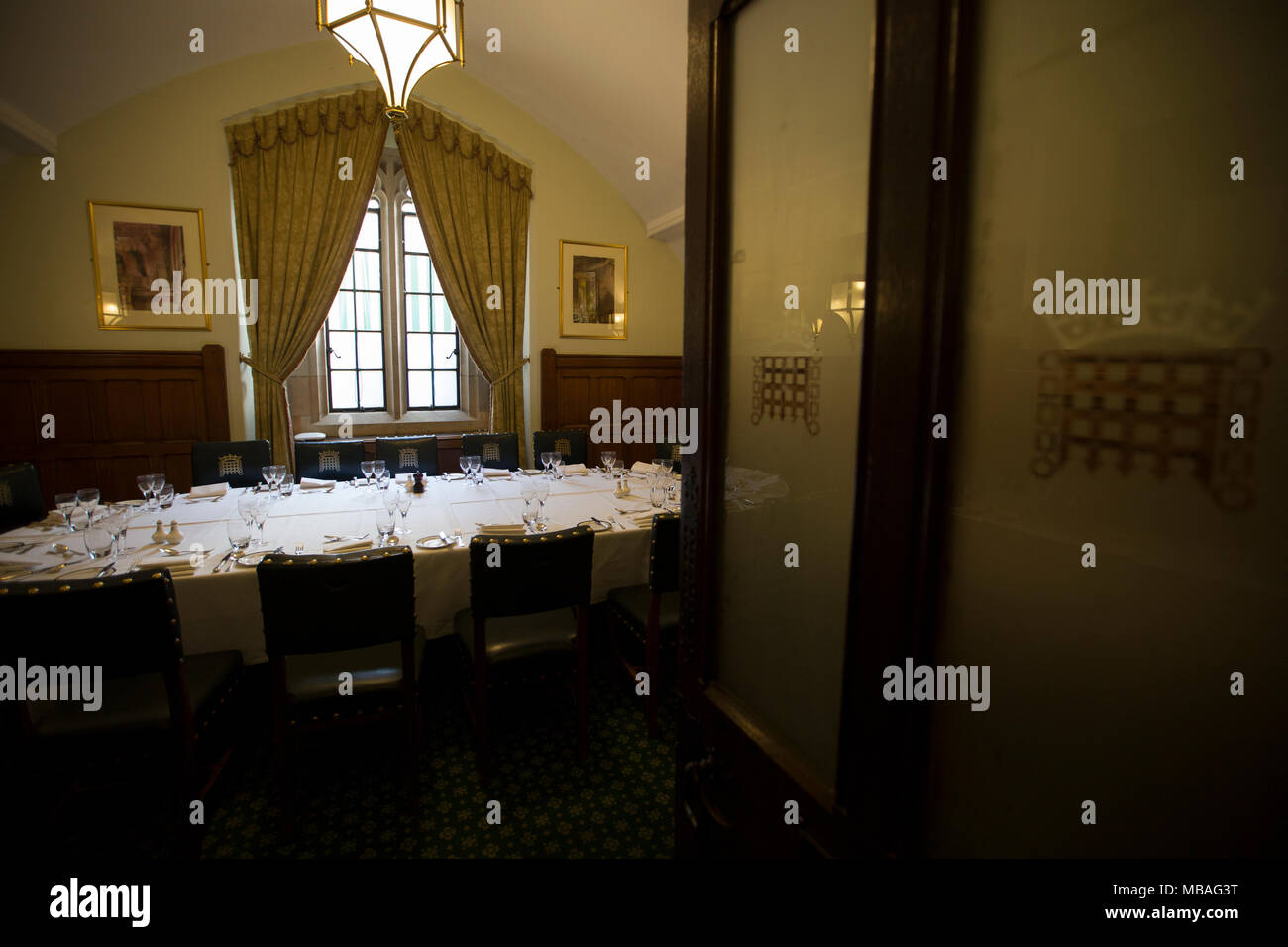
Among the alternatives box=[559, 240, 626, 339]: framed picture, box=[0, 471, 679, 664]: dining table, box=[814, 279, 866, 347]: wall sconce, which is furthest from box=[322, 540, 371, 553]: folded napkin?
box=[559, 240, 626, 339]: framed picture

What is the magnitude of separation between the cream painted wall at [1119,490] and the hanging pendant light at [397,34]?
9.28 ft

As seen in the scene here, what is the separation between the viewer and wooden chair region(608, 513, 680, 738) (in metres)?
2.58

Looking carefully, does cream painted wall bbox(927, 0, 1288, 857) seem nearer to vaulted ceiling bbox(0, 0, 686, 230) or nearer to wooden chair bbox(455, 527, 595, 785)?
wooden chair bbox(455, 527, 595, 785)

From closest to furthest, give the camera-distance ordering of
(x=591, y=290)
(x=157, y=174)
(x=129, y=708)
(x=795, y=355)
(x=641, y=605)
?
(x=795, y=355) → (x=129, y=708) → (x=641, y=605) → (x=157, y=174) → (x=591, y=290)

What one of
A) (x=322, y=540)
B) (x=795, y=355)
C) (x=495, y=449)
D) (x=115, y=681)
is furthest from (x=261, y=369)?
(x=795, y=355)

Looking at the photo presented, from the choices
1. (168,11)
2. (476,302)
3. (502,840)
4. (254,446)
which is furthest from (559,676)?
(168,11)

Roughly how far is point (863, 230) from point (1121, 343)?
35 cm

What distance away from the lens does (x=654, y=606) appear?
2662 mm

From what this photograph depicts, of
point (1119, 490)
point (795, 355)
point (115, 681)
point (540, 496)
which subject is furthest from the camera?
point (540, 496)

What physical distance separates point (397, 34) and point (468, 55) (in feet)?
10.2

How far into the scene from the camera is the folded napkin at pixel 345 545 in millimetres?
2633

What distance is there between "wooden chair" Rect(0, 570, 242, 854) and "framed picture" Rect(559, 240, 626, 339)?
4798 mm

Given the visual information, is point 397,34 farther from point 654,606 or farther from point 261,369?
point 261,369

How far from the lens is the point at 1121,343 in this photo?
1.83 feet
